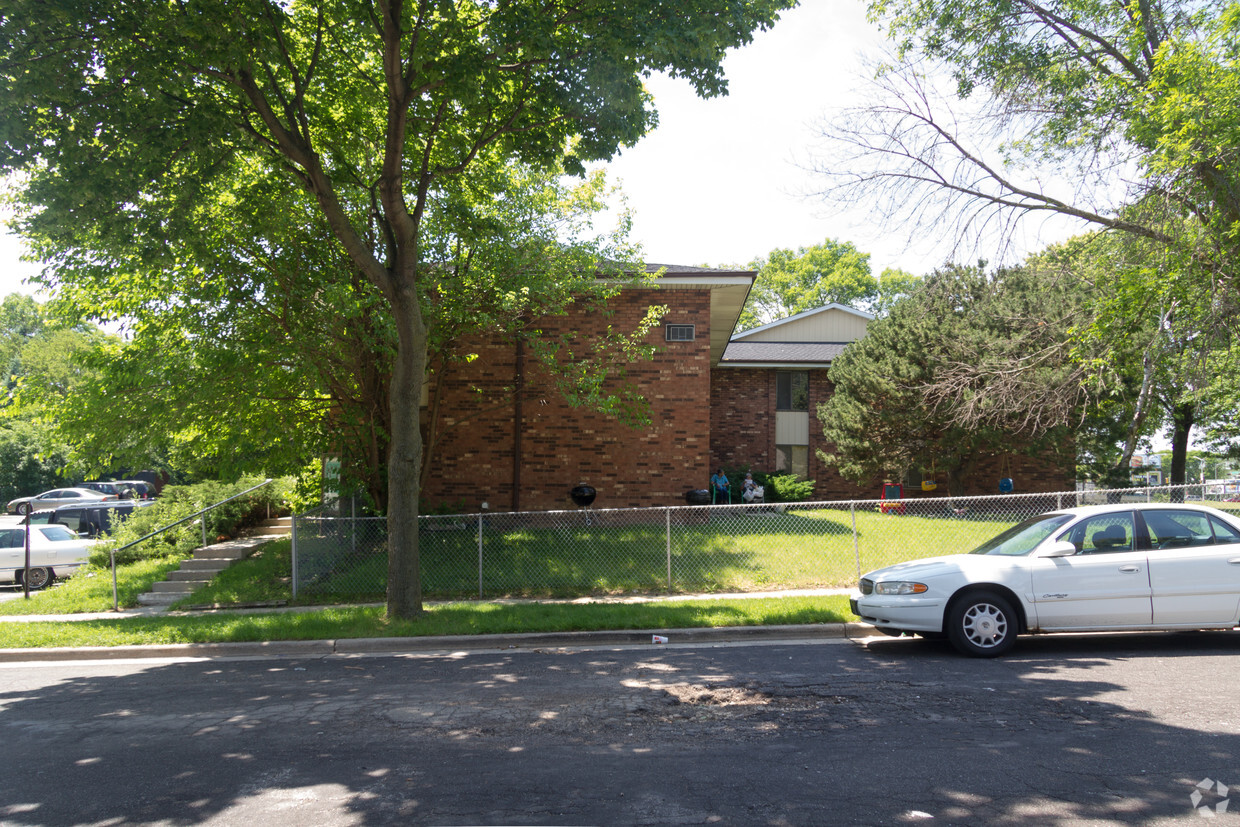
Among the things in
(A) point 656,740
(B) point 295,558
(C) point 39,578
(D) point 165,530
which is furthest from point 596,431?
(A) point 656,740

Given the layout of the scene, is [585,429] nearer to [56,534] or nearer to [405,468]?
[405,468]

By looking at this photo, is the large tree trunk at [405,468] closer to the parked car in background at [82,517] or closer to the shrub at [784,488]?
the shrub at [784,488]

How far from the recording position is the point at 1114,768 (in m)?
4.50

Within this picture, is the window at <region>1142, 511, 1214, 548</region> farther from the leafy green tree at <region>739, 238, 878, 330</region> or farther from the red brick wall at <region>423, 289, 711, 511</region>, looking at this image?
the leafy green tree at <region>739, 238, 878, 330</region>

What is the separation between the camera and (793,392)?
86.5ft

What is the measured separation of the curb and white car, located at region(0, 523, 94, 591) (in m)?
7.71

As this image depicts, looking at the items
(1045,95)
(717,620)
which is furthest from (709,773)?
(1045,95)

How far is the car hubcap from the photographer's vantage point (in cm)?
745

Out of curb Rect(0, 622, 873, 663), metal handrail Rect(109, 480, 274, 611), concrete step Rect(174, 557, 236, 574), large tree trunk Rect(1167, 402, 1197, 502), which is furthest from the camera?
large tree trunk Rect(1167, 402, 1197, 502)

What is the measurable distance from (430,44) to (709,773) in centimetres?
829

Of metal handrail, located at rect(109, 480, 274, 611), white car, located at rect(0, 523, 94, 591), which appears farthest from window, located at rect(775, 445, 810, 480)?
white car, located at rect(0, 523, 94, 591)

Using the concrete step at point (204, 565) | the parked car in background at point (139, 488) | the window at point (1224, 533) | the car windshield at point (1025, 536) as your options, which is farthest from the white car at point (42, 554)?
the parked car in background at point (139, 488)

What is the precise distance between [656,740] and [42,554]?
52.7 feet

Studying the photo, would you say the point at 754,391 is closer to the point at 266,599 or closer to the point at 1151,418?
the point at 1151,418
